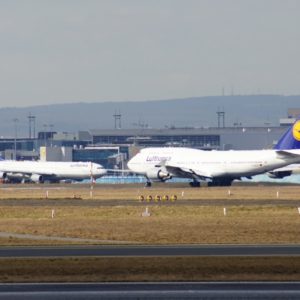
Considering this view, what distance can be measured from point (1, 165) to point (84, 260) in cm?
11600

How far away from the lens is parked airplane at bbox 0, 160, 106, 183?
15038cm

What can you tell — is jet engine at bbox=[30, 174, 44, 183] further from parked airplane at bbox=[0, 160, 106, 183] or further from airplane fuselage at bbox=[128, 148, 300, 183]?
airplane fuselage at bbox=[128, 148, 300, 183]

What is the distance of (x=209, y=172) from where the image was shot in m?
125

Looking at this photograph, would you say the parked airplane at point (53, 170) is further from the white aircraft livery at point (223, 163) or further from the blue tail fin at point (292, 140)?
the blue tail fin at point (292, 140)

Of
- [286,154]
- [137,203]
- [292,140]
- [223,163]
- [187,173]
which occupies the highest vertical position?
[292,140]

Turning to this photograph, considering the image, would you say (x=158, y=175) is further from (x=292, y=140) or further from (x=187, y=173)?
(x=292, y=140)

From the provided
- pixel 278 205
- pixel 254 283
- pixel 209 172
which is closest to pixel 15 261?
pixel 254 283

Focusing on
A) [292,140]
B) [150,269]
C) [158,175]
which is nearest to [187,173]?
[158,175]

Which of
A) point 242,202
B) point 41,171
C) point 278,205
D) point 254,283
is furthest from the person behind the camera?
point 41,171

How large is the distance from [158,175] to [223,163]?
10.1 m

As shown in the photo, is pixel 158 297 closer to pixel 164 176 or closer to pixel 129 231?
pixel 129 231

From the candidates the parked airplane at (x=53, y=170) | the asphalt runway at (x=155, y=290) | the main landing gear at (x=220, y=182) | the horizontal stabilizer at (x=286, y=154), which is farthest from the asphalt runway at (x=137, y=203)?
the parked airplane at (x=53, y=170)

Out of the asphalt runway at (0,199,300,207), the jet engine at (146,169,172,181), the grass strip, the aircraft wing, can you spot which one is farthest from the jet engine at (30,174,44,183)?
the grass strip

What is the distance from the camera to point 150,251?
44.8 meters
